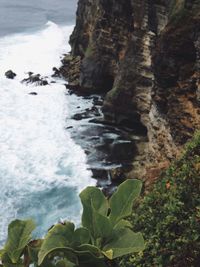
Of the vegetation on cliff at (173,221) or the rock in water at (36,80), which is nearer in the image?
the vegetation on cliff at (173,221)

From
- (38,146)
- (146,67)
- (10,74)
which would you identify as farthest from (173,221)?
(10,74)

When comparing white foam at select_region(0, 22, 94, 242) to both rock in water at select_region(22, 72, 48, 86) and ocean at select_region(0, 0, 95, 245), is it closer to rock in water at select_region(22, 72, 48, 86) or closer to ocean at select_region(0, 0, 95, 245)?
ocean at select_region(0, 0, 95, 245)

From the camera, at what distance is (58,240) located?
7.25 ft

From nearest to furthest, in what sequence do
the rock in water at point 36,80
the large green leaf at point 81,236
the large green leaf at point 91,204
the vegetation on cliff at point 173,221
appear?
the large green leaf at point 81,236, the large green leaf at point 91,204, the vegetation on cliff at point 173,221, the rock in water at point 36,80

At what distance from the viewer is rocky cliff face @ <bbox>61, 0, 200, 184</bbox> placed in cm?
1653

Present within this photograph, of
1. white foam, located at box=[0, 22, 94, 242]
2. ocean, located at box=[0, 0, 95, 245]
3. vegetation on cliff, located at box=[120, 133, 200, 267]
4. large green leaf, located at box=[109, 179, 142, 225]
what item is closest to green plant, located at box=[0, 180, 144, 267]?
large green leaf, located at box=[109, 179, 142, 225]

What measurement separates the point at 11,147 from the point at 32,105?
7752 mm

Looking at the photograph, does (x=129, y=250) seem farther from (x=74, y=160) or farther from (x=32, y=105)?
(x=32, y=105)

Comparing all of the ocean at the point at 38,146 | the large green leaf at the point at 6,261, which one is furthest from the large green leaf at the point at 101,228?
the ocean at the point at 38,146

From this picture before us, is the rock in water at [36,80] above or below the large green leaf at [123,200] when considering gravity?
below

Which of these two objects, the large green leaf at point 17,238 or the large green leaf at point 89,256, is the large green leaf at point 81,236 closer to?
the large green leaf at point 89,256

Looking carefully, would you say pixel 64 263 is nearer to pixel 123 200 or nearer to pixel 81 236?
pixel 81 236

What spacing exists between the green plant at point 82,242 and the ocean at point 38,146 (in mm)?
14960

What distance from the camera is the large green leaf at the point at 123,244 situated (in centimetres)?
216
